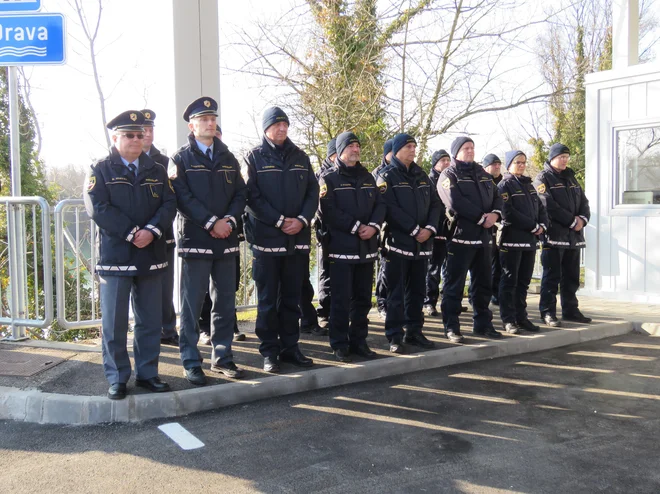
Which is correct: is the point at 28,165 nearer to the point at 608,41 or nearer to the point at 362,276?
the point at 362,276

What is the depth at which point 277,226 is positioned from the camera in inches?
221

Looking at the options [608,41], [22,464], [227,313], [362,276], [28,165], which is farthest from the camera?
[608,41]

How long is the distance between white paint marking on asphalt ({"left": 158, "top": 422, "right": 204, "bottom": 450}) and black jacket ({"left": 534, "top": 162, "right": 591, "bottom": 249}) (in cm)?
529

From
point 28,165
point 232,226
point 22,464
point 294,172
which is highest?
point 28,165

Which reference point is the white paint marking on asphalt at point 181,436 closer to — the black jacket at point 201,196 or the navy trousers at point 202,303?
the navy trousers at point 202,303

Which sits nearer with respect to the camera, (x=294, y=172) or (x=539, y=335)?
(x=294, y=172)

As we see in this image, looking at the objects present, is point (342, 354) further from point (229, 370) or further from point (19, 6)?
point (19, 6)

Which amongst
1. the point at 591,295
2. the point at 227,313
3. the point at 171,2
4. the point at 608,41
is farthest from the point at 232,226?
the point at 608,41

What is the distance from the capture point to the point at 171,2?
7.18m

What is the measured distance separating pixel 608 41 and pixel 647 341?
21267 millimetres

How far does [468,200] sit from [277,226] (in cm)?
237

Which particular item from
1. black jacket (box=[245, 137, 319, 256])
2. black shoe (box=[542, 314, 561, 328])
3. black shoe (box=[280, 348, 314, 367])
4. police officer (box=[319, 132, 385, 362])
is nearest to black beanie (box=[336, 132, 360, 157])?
police officer (box=[319, 132, 385, 362])

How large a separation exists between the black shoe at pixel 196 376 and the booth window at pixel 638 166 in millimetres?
7533

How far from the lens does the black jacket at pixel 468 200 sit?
22.5 ft
